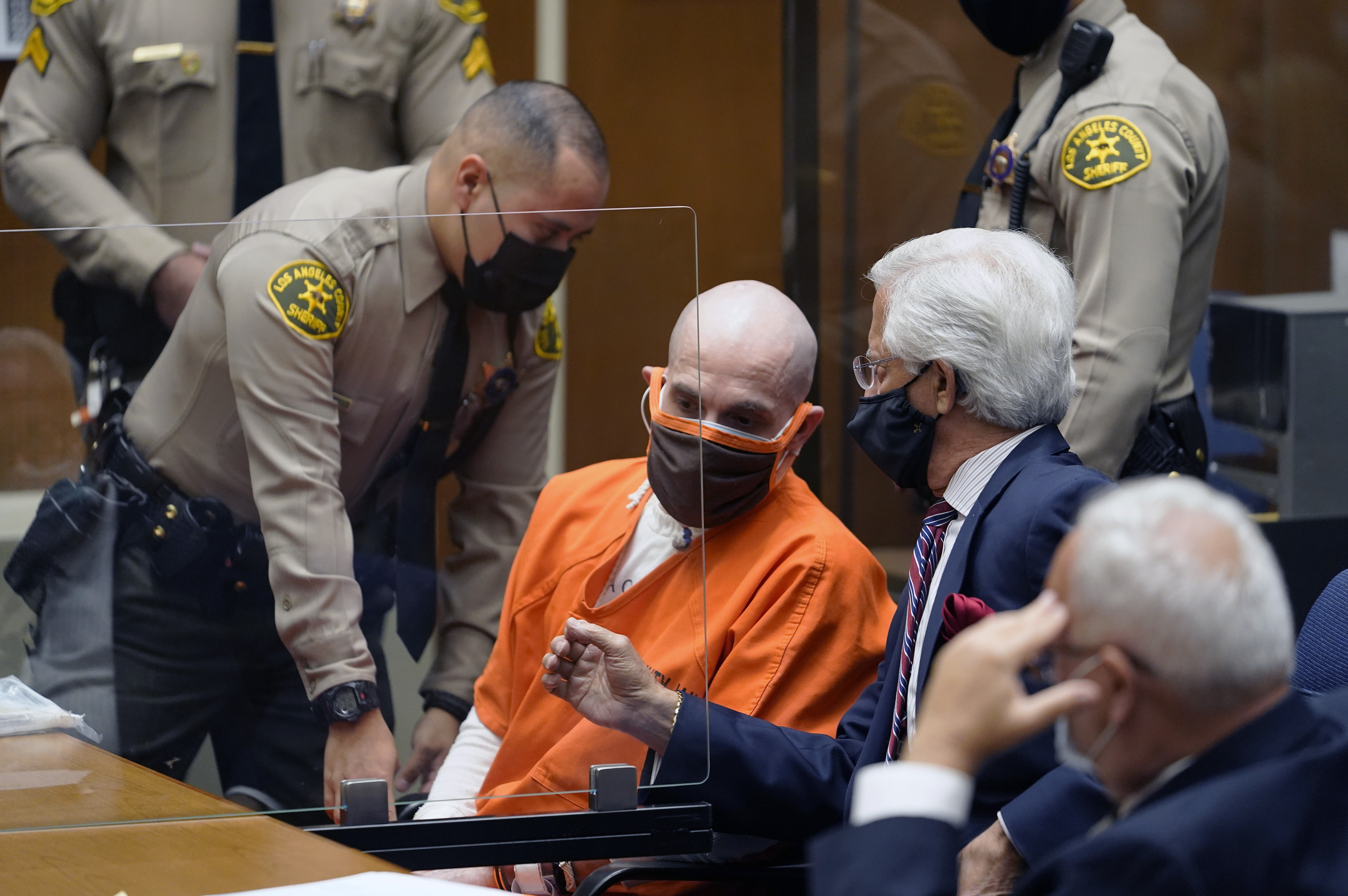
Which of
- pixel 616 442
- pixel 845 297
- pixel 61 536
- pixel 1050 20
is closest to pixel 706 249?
pixel 845 297

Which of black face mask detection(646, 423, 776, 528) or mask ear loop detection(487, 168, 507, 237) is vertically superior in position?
mask ear loop detection(487, 168, 507, 237)

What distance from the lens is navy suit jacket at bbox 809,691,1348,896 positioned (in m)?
1.15

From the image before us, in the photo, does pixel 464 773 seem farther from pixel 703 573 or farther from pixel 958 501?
pixel 958 501

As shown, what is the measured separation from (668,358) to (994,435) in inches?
19.2

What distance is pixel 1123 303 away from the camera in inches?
111

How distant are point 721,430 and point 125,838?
1.04 metres

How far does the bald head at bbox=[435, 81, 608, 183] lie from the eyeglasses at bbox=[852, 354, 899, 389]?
70 cm

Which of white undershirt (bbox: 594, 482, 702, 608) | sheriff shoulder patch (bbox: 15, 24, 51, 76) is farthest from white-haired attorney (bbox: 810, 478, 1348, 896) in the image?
sheriff shoulder patch (bbox: 15, 24, 51, 76)

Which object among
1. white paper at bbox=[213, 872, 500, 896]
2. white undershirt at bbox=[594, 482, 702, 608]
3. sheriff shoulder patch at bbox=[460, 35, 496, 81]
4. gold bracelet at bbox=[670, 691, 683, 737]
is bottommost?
white paper at bbox=[213, 872, 500, 896]

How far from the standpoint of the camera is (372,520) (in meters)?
2.07

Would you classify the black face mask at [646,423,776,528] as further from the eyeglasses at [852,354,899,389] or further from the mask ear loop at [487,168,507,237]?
the mask ear loop at [487,168,507,237]

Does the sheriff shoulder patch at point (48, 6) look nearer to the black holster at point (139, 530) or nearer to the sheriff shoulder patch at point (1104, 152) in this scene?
the black holster at point (139, 530)

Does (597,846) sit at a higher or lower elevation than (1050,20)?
lower

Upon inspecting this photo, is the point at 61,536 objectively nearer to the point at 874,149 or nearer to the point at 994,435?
the point at 994,435
